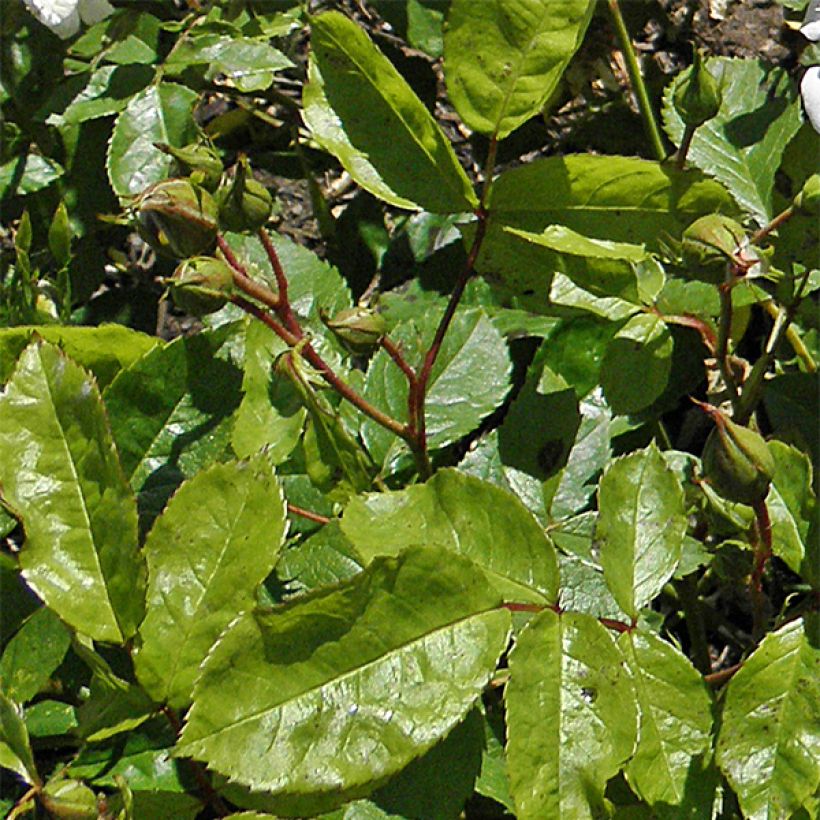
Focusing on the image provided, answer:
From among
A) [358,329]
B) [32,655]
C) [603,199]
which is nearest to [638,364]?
[603,199]

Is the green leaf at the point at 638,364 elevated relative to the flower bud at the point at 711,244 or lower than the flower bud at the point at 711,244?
lower

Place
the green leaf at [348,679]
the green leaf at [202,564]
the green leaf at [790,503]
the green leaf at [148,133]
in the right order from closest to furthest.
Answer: the green leaf at [348,679] < the green leaf at [202,564] < the green leaf at [790,503] < the green leaf at [148,133]

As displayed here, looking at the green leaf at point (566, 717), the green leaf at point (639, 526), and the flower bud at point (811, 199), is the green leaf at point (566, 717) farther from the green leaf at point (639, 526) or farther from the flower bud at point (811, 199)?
the flower bud at point (811, 199)

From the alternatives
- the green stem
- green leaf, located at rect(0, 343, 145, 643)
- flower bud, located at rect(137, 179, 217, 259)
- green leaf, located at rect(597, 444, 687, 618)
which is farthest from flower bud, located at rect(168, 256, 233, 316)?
the green stem

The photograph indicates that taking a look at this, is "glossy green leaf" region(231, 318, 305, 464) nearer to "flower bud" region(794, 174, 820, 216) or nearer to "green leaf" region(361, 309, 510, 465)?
"green leaf" region(361, 309, 510, 465)

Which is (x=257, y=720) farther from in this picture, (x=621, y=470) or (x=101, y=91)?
(x=101, y=91)

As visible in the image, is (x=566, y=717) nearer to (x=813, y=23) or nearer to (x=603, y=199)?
(x=603, y=199)

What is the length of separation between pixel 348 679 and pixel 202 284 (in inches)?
14.0

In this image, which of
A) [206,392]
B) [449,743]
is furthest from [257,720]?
[206,392]

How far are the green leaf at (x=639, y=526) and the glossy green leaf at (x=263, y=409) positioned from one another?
35 cm

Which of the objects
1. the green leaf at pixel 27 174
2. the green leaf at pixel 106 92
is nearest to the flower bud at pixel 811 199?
the green leaf at pixel 106 92

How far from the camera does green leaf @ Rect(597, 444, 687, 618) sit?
913 mm

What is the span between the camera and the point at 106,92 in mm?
1513

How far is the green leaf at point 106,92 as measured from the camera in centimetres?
148
